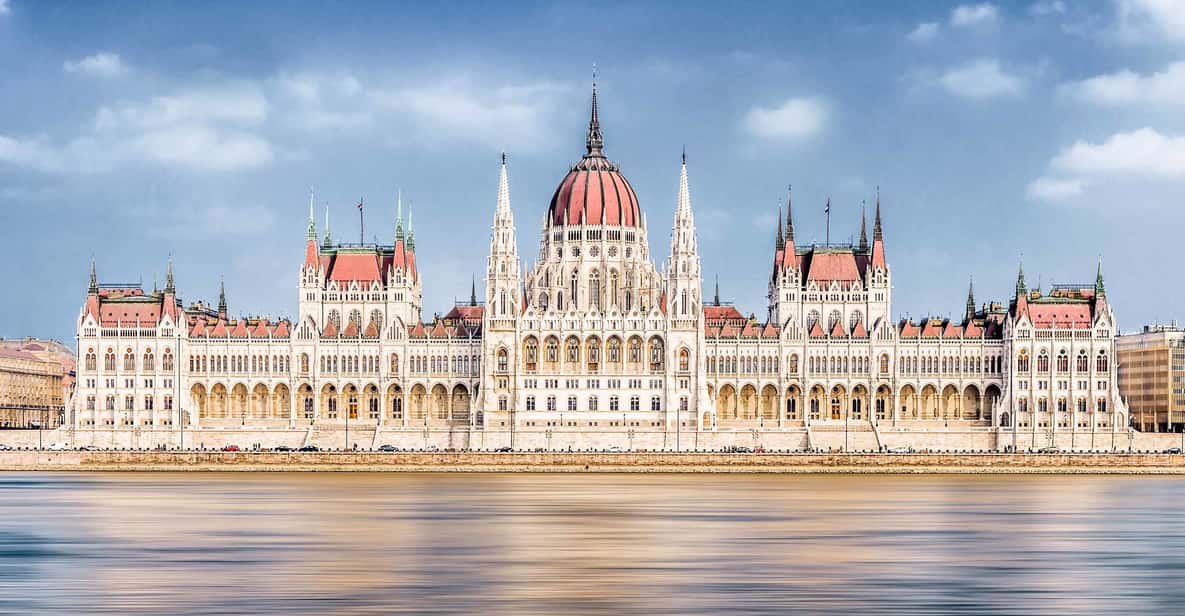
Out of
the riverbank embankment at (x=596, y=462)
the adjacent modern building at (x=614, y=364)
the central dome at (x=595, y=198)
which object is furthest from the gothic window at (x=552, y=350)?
the riverbank embankment at (x=596, y=462)

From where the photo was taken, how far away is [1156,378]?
169250mm

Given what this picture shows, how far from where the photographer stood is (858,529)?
64562mm

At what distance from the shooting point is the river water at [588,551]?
43906 millimetres

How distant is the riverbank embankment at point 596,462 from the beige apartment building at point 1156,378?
4348 centimetres

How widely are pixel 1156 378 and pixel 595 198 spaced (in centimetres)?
5544

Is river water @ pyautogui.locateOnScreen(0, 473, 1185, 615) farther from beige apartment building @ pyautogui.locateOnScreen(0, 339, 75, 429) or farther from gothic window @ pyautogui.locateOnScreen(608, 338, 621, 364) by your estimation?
beige apartment building @ pyautogui.locateOnScreen(0, 339, 75, 429)

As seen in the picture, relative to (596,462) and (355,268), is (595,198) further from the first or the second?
(596,462)

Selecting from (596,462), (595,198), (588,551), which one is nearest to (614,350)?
(595,198)

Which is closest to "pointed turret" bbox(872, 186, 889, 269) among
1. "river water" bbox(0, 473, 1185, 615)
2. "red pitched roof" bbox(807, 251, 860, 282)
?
"red pitched roof" bbox(807, 251, 860, 282)

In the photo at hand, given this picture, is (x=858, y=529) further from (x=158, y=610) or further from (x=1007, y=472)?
(x=1007, y=472)

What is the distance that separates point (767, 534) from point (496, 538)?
9166 millimetres

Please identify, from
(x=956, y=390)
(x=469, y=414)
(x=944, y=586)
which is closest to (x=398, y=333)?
(x=469, y=414)

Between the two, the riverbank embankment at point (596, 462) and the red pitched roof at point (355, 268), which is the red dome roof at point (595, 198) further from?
the riverbank embankment at point (596, 462)

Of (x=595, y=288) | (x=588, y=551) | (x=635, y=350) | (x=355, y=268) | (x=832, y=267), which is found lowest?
(x=588, y=551)
